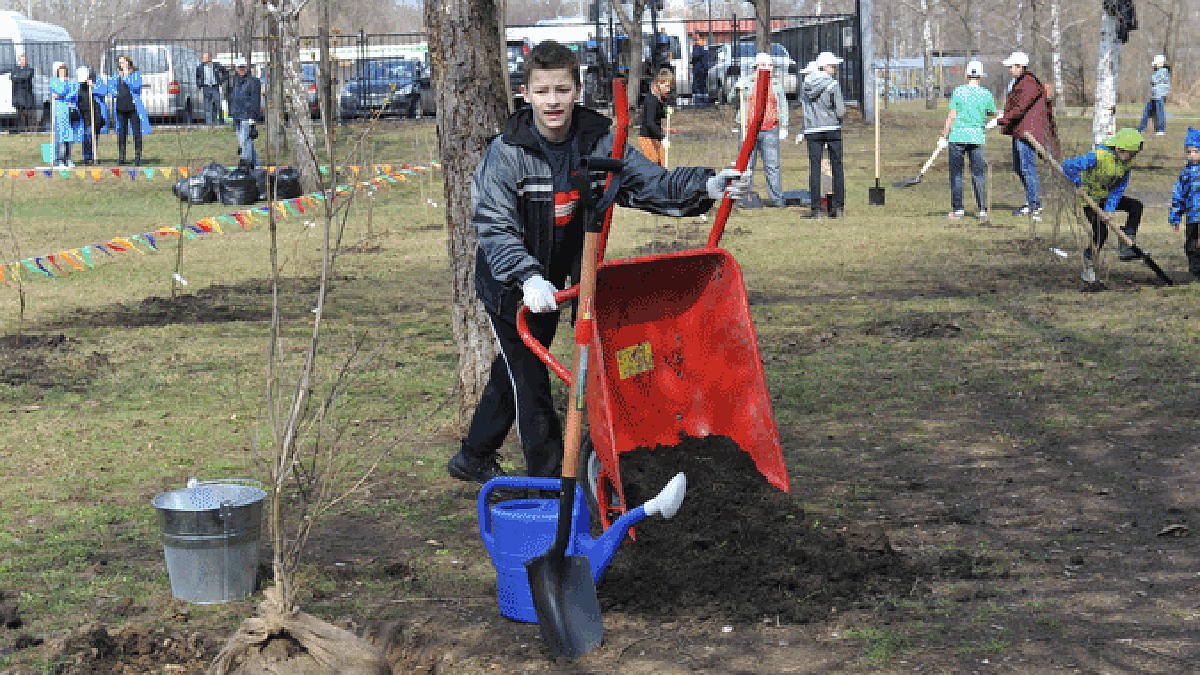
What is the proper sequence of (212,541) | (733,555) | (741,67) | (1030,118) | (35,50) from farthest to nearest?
(35,50), (741,67), (1030,118), (733,555), (212,541)

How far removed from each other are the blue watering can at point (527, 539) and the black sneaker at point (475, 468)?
149 cm

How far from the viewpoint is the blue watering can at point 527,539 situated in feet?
14.7

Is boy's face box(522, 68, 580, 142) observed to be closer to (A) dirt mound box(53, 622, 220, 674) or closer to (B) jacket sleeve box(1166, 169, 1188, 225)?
(A) dirt mound box(53, 622, 220, 674)

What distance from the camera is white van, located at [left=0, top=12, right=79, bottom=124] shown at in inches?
1396

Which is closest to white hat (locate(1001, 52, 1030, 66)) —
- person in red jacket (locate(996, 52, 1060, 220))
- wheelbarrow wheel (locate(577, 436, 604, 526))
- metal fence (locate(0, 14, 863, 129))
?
person in red jacket (locate(996, 52, 1060, 220))

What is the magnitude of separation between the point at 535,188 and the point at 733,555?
1.47 metres

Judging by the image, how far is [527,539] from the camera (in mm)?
4559

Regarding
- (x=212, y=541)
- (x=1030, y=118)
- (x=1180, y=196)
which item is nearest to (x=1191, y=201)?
(x=1180, y=196)

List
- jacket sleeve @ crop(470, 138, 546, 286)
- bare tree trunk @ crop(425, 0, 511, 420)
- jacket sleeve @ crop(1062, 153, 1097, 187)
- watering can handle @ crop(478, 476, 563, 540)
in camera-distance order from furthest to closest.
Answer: jacket sleeve @ crop(1062, 153, 1097, 187) → bare tree trunk @ crop(425, 0, 511, 420) → jacket sleeve @ crop(470, 138, 546, 286) → watering can handle @ crop(478, 476, 563, 540)

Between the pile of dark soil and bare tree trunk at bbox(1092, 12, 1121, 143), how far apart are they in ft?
71.8

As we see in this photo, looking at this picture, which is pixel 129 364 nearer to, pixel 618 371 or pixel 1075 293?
pixel 618 371

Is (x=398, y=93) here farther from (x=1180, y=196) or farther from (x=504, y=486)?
(x=504, y=486)

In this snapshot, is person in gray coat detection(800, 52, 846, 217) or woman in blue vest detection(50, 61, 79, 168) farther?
woman in blue vest detection(50, 61, 79, 168)

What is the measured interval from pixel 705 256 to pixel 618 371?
0.52 metres
